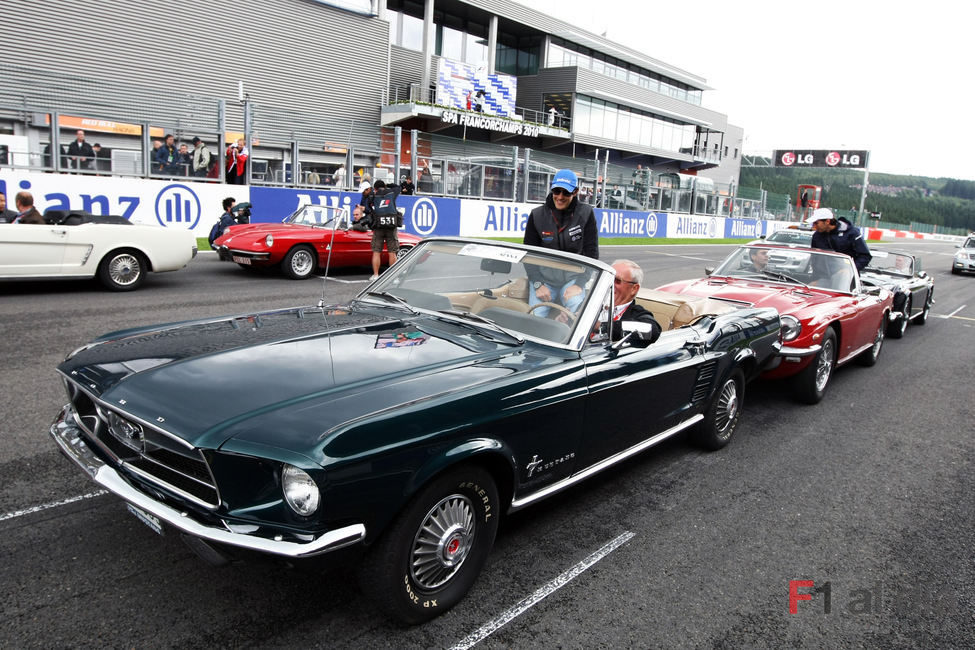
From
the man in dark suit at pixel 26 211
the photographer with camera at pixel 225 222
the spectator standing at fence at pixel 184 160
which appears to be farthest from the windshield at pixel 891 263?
the spectator standing at fence at pixel 184 160

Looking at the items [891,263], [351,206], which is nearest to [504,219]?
[351,206]

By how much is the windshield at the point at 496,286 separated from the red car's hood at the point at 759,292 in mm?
3350

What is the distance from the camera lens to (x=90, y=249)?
934 centimetres

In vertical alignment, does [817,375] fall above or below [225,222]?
below

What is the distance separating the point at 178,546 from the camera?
10.4 ft

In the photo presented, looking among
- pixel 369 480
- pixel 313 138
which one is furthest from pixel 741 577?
pixel 313 138

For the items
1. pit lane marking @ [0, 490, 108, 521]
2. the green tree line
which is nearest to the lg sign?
the green tree line

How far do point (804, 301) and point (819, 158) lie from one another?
7781cm

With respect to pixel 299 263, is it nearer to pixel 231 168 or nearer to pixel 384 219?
pixel 384 219

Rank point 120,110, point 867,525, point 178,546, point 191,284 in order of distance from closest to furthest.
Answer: point 178,546, point 867,525, point 191,284, point 120,110

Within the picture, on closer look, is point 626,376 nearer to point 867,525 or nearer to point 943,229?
point 867,525

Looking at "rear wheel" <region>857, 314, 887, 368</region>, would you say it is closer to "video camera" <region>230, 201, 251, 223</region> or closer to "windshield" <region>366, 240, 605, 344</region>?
"windshield" <region>366, 240, 605, 344</region>

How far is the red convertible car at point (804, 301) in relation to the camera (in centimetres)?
602

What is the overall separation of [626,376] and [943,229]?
10701 cm
